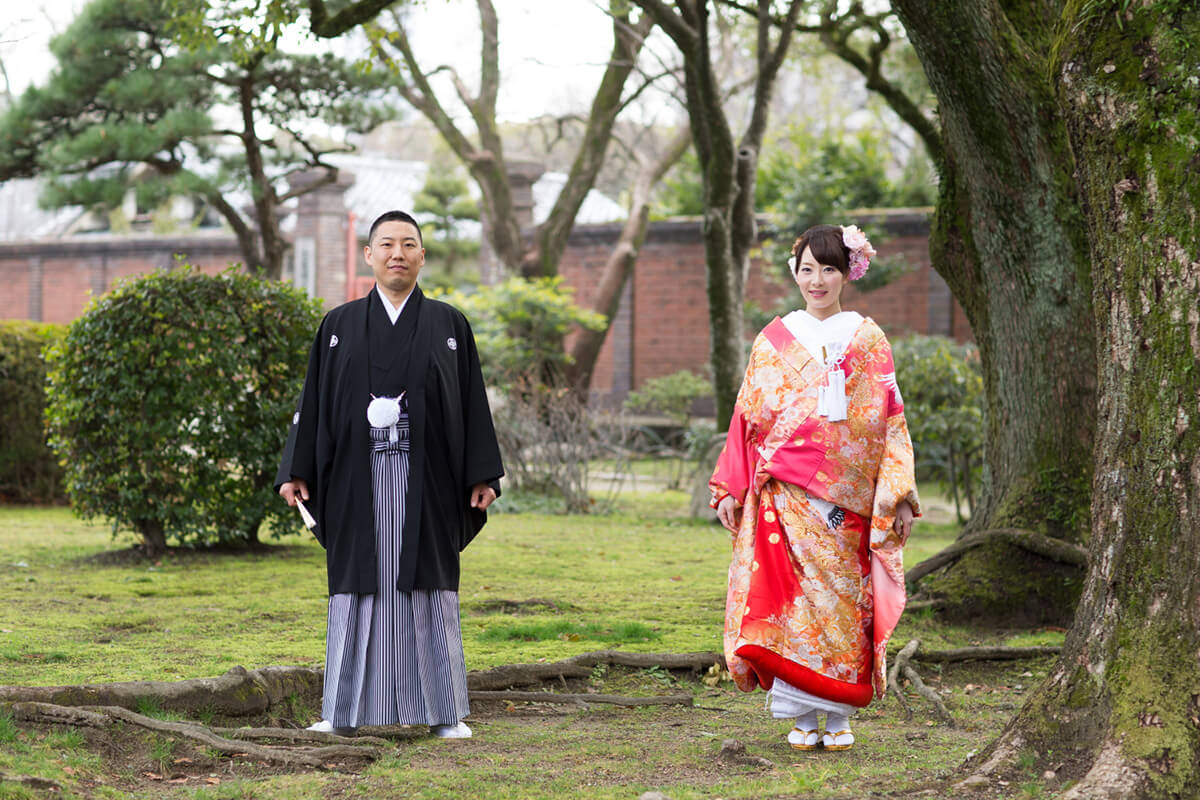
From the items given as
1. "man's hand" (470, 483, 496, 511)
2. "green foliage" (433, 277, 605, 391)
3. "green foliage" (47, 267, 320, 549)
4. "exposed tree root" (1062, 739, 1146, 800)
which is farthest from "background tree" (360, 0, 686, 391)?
"exposed tree root" (1062, 739, 1146, 800)

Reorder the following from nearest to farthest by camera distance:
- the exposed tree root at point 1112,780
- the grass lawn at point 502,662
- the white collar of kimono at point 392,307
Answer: the exposed tree root at point 1112,780, the grass lawn at point 502,662, the white collar of kimono at point 392,307

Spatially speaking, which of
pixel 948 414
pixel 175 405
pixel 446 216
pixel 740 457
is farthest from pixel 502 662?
pixel 446 216

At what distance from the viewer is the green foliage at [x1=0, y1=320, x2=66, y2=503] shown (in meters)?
12.0

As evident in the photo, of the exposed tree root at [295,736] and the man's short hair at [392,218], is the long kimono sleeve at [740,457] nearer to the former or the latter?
the man's short hair at [392,218]

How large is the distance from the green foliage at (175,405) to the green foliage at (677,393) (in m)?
11.9

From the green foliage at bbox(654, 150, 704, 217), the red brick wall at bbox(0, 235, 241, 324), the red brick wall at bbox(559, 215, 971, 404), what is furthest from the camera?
the red brick wall at bbox(0, 235, 241, 324)

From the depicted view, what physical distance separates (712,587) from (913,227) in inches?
545

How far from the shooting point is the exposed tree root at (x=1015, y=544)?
20.4ft

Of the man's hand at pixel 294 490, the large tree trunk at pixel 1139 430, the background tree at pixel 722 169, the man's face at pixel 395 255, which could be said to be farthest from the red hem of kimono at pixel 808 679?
the background tree at pixel 722 169

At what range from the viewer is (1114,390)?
3514mm

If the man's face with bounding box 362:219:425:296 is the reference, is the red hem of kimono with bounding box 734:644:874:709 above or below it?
below

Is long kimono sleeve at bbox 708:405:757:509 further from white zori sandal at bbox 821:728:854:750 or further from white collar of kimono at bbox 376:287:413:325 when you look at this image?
white collar of kimono at bbox 376:287:413:325

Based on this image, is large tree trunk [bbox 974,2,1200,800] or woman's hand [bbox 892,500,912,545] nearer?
large tree trunk [bbox 974,2,1200,800]

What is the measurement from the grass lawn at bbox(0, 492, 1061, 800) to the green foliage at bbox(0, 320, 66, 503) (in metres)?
2.38
